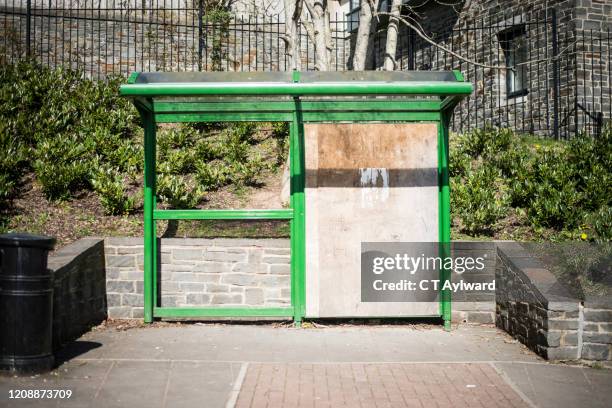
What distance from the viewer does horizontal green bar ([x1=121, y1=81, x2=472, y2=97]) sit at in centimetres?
605

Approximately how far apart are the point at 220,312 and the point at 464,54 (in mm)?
12534

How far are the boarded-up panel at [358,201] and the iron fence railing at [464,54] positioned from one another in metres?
5.36

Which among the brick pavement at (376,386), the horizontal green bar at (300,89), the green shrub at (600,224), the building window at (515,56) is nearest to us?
the brick pavement at (376,386)

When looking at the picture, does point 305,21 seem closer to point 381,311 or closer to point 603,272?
point 381,311

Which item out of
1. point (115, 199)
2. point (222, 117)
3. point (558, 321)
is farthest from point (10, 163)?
point (558, 321)

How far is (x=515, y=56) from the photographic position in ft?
50.9

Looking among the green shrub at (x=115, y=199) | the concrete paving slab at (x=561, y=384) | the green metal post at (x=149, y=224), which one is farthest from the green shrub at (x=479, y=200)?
the green shrub at (x=115, y=199)

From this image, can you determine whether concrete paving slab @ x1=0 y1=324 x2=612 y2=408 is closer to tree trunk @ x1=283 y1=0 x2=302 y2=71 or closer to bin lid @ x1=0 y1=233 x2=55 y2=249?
bin lid @ x1=0 y1=233 x2=55 y2=249

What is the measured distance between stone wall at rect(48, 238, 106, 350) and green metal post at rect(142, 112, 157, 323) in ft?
1.83

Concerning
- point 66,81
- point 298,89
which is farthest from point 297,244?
point 66,81

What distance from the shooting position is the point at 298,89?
604 cm

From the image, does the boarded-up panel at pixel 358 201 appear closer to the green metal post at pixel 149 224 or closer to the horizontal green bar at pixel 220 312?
the horizontal green bar at pixel 220 312

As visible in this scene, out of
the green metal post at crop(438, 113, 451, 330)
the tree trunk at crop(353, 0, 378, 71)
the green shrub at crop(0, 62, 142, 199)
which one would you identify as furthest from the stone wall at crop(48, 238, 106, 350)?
the tree trunk at crop(353, 0, 378, 71)

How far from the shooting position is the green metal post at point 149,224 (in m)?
6.91
